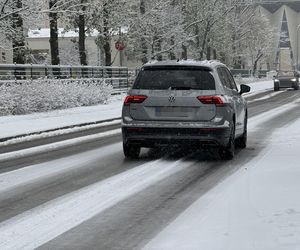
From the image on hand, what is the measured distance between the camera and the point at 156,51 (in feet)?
153

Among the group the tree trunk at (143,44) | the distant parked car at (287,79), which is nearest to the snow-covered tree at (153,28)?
the tree trunk at (143,44)

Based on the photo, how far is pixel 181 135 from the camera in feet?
33.8

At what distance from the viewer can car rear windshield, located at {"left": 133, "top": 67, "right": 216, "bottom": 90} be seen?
10.5 metres

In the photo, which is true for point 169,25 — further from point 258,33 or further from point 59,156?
point 258,33

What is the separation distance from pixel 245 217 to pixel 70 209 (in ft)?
6.49

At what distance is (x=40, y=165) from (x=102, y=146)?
2.87 m

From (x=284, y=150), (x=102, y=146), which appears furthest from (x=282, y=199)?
(x=102, y=146)

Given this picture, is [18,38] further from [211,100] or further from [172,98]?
[211,100]

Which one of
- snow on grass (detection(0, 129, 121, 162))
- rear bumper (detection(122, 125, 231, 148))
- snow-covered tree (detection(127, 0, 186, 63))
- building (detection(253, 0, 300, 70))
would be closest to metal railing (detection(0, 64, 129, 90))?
snow-covered tree (detection(127, 0, 186, 63))

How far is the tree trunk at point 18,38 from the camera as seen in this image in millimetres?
25469

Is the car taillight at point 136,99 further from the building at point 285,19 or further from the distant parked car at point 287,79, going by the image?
the building at point 285,19

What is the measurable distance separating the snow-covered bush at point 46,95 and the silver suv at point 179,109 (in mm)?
11195

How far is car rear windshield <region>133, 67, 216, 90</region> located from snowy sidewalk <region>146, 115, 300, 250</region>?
5.98ft

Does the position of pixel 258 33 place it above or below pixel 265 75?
above
